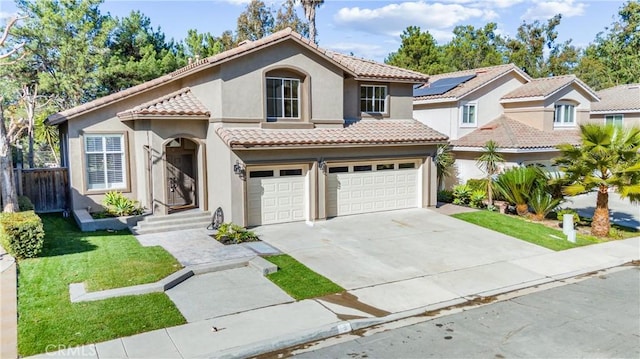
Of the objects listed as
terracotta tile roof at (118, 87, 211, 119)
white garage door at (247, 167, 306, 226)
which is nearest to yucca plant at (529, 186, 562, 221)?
white garage door at (247, 167, 306, 226)

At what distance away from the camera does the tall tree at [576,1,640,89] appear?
4938cm

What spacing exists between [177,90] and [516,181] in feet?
46.7

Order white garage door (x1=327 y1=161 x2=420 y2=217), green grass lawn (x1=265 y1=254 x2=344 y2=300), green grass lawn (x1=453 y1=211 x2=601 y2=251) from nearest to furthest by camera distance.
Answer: green grass lawn (x1=265 y1=254 x2=344 y2=300)
green grass lawn (x1=453 y1=211 x2=601 y2=251)
white garage door (x1=327 y1=161 x2=420 y2=217)

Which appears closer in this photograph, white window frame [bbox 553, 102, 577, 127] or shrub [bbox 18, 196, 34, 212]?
shrub [bbox 18, 196, 34, 212]

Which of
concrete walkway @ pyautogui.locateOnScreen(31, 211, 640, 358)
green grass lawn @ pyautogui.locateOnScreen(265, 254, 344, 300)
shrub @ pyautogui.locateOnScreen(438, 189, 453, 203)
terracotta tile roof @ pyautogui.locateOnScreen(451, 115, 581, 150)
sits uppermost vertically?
terracotta tile roof @ pyautogui.locateOnScreen(451, 115, 581, 150)

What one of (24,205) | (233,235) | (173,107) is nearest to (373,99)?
(173,107)

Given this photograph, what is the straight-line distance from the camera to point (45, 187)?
17.8 meters

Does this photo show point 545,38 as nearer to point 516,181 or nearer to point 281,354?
point 516,181

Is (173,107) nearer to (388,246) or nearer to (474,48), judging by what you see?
(388,246)

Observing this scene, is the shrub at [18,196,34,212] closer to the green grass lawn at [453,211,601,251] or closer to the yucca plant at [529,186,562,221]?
the green grass lawn at [453,211,601,251]

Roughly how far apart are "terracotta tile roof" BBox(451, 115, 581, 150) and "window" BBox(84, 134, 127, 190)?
1638 cm

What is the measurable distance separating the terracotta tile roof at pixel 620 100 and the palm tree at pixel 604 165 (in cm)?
1661

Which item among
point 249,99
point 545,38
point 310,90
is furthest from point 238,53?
point 545,38

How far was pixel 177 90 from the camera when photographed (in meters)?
18.6
